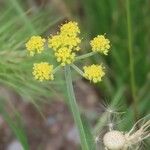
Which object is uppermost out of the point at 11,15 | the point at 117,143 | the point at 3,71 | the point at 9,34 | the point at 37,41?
the point at 11,15

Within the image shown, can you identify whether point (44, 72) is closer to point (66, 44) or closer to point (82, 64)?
point (66, 44)

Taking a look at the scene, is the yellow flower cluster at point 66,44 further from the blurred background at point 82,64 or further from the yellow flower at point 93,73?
the blurred background at point 82,64

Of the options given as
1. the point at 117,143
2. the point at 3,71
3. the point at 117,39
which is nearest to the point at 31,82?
the point at 3,71

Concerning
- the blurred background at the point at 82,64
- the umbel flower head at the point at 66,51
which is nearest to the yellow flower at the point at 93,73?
the umbel flower head at the point at 66,51

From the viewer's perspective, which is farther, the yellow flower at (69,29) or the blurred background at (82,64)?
the blurred background at (82,64)

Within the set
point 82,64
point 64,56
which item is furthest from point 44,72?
point 82,64

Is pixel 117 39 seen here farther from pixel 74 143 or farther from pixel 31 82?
pixel 31 82

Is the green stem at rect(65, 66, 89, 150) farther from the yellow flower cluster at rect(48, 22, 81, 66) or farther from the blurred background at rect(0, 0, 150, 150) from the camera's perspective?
the blurred background at rect(0, 0, 150, 150)

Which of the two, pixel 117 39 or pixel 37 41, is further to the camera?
pixel 117 39
